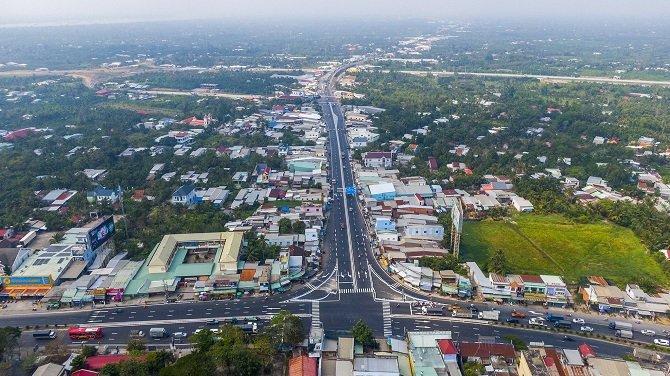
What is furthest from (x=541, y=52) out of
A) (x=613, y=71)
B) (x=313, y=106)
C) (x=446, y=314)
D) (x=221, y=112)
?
(x=446, y=314)

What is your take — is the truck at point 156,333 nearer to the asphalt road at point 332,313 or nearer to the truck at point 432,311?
the asphalt road at point 332,313

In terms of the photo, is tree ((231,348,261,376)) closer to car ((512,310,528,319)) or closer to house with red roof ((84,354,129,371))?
house with red roof ((84,354,129,371))

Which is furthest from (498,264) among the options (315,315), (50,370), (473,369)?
(50,370)

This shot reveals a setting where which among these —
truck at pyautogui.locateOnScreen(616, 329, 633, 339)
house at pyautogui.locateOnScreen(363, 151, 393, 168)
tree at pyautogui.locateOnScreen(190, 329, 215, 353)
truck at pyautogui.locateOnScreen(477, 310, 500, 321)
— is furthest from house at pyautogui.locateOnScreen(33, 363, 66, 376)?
house at pyautogui.locateOnScreen(363, 151, 393, 168)

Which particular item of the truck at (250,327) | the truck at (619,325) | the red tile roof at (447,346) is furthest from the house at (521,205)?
the truck at (250,327)

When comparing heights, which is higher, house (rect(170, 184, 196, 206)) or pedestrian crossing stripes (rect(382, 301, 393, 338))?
house (rect(170, 184, 196, 206))

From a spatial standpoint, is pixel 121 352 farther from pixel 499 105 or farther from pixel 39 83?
pixel 39 83
